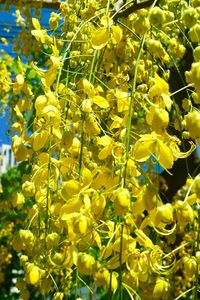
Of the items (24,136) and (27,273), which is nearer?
(27,273)

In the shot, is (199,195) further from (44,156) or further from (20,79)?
(20,79)

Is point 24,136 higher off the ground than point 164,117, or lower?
lower

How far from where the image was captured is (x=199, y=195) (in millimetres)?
715

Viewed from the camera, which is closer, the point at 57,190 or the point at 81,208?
the point at 81,208

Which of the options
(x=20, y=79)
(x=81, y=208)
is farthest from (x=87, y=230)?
(x=20, y=79)

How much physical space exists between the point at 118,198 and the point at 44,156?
0.23 m

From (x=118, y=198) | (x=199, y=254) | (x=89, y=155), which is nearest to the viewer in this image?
(x=118, y=198)

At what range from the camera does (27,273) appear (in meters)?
0.86

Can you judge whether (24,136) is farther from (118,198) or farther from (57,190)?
(118,198)

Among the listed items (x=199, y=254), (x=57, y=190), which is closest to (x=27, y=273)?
(x=57, y=190)

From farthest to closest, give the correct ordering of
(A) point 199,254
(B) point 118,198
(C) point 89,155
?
1. (C) point 89,155
2. (A) point 199,254
3. (B) point 118,198

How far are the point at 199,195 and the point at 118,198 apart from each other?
0.09 metres

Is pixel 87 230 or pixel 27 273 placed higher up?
pixel 87 230

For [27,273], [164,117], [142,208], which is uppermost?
[164,117]
